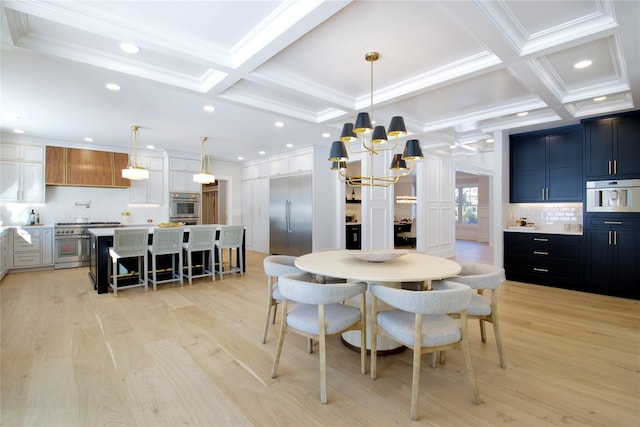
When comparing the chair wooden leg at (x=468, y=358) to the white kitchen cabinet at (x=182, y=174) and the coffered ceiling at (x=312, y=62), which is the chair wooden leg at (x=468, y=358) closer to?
the coffered ceiling at (x=312, y=62)

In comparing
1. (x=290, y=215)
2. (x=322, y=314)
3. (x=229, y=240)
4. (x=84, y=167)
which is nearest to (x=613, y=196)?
(x=322, y=314)

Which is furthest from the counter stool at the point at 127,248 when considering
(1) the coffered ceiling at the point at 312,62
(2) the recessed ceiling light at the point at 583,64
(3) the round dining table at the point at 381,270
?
(2) the recessed ceiling light at the point at 583,64

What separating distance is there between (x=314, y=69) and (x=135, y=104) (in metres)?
2.61

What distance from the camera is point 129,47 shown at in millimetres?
2619

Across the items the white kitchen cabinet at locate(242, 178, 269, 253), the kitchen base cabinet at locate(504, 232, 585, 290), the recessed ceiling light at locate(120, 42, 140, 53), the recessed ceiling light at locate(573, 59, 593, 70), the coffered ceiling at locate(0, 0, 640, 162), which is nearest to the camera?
the coffered ceiling at locate(0, 0, 640, 162)

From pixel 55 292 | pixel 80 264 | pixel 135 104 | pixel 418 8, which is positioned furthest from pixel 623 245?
pixel 80 264

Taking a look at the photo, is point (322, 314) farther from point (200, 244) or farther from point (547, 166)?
point (547, 166)

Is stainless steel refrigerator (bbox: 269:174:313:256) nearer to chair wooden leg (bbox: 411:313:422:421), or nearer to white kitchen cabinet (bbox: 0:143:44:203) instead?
white kitchen cabinet (bbox: 0:143:44:203)

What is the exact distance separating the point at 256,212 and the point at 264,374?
250 inches

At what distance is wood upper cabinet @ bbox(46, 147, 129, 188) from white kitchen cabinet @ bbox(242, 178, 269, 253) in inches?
118

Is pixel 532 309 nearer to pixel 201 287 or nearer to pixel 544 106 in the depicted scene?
pixel 544 106

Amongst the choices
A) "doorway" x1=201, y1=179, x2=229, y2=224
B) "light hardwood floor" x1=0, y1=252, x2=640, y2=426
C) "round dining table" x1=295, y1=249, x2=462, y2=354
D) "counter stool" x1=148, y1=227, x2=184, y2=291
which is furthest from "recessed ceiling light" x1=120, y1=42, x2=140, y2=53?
"doorway" x1=201, y1=179, x2=229, y2=224

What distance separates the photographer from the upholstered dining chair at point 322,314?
189 cm

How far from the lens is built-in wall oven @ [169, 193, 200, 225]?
23.6 ft
